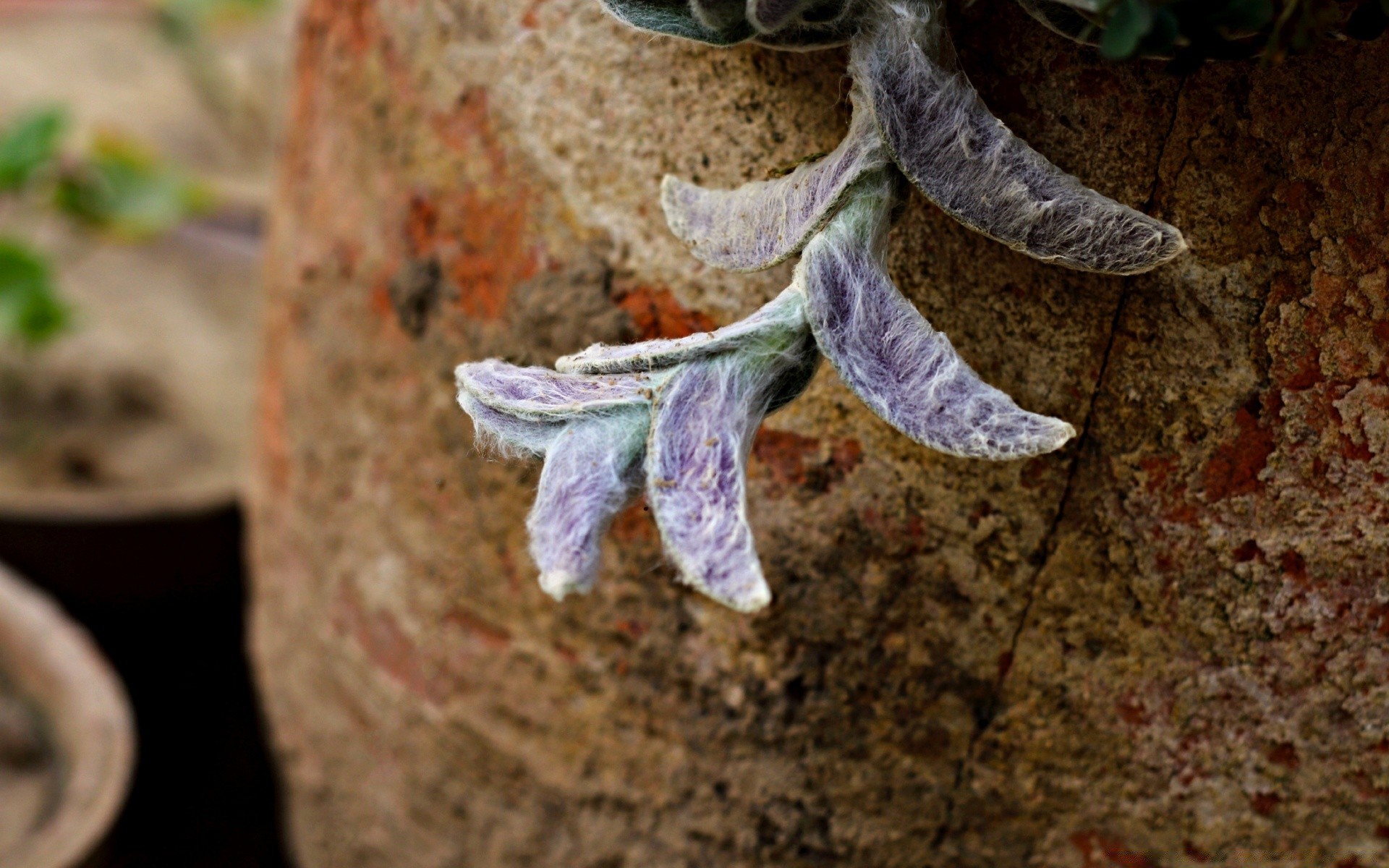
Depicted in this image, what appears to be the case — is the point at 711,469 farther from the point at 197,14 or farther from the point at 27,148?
the point at 197,14

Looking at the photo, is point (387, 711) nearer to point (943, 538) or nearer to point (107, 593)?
point (943, 538)

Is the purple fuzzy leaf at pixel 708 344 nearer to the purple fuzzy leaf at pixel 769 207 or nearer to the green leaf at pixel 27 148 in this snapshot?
the purple fuzzy leaf at pixel 769 207

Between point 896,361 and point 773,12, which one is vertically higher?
point 773,12

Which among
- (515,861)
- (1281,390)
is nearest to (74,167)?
(515,861)

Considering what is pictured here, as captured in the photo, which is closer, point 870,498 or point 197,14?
point 870,498

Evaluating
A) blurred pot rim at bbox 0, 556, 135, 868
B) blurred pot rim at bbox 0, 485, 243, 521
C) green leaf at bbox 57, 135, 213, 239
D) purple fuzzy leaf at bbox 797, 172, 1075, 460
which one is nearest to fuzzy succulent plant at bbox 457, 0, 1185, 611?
purple fuzzy leaf at bbox 797, 172, 1075, 460

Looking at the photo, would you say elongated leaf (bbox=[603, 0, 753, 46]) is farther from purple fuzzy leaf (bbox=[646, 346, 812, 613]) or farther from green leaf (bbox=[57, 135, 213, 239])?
green leaf (bbox=[57, 135, 213, 239])

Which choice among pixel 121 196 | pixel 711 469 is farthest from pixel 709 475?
pixel 121 196
